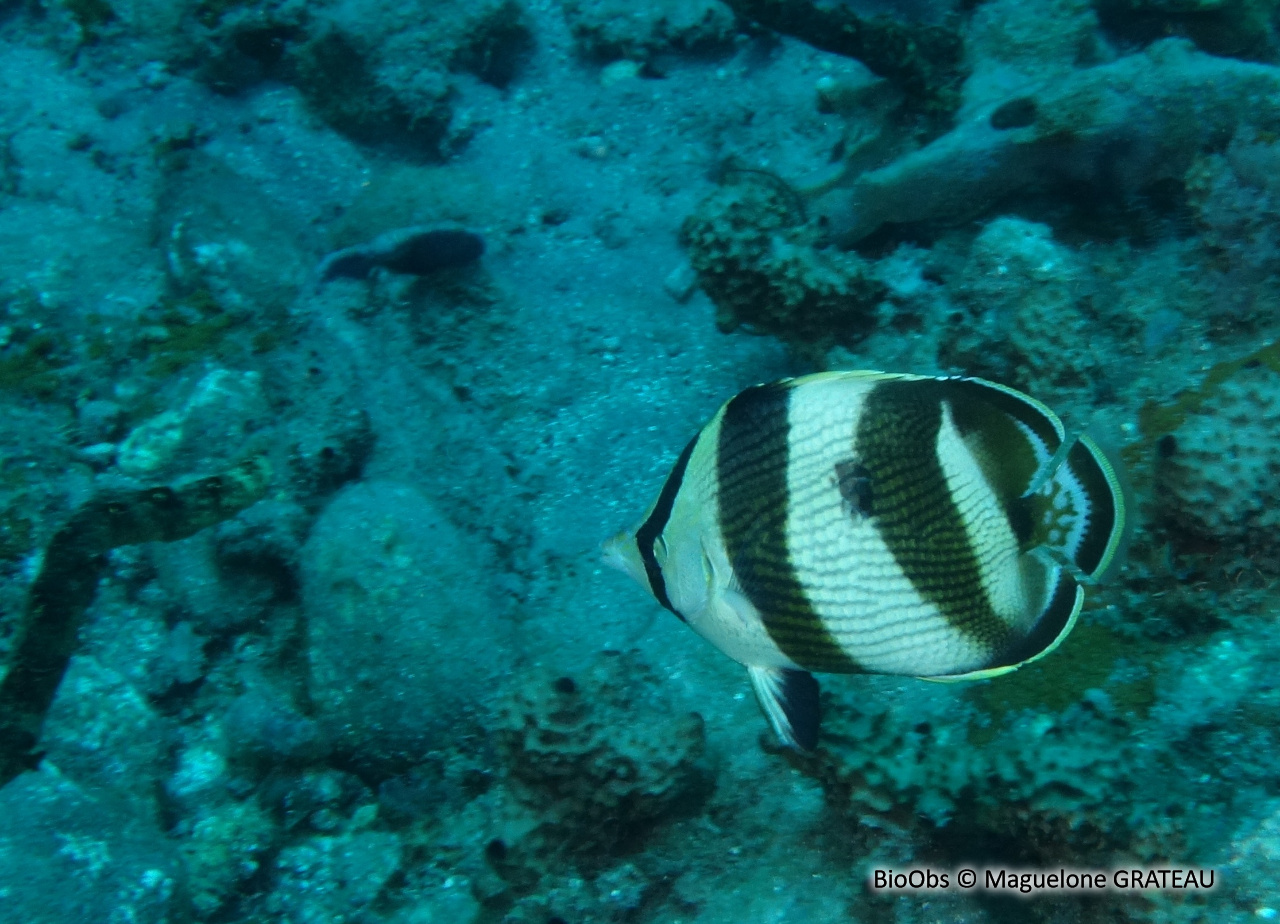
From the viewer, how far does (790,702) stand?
1.58 metres

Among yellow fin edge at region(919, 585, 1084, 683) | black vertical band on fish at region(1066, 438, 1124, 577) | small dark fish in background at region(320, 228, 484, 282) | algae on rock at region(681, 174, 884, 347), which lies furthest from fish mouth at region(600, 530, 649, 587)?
small dark fish in background at region(320, 228, 484, 282)

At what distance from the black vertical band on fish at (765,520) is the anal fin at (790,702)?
8 cm

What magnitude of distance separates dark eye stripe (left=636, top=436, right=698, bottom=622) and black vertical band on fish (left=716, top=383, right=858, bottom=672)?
0.33 feet

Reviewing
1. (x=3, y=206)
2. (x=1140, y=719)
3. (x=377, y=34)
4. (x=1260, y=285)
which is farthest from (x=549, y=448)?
(x=3, y=206)

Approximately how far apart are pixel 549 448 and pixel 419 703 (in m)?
1.41

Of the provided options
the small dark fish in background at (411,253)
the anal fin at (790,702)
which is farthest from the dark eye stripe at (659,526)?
the small dark fish in background at (411,253)

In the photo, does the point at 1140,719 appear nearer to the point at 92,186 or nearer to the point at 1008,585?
the point at 1008,585

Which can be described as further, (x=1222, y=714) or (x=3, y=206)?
(x=3, y=206)

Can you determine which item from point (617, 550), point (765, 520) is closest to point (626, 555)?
point (617, 550)

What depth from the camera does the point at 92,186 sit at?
5.57 meters

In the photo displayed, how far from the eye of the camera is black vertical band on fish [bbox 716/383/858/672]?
1.49m

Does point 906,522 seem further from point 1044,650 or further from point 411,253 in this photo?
point 411,253

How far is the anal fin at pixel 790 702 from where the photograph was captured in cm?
155

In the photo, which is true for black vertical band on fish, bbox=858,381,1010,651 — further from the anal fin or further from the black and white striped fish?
the anal fin
